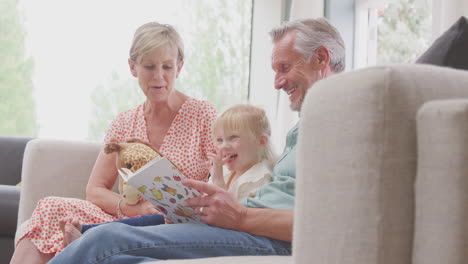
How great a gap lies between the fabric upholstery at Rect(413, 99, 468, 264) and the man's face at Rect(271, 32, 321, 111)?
99 centimetres

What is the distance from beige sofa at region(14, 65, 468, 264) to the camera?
78 cm

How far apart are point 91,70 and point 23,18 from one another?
69cm

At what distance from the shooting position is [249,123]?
1878mm

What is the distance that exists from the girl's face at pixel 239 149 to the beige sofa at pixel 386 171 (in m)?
1.00

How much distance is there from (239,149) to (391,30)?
5.41 ft

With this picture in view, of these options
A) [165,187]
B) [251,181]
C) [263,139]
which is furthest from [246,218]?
[263,139]

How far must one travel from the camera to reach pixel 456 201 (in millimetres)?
773

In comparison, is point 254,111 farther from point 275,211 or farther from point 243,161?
point 275,211

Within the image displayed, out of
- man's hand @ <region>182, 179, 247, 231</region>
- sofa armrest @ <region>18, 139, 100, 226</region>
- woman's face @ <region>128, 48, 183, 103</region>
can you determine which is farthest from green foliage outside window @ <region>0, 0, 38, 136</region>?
man's hand @ <region>182, 179, 247, 231</region>

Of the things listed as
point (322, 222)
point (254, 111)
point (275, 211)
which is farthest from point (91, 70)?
point (322, 222)

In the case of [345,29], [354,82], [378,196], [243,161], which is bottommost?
[243,161]

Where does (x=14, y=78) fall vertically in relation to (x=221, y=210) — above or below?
above

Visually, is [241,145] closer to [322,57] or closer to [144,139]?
[322,57]

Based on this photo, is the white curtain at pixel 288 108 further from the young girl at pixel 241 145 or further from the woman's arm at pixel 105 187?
the young girl at pixel 241 145
